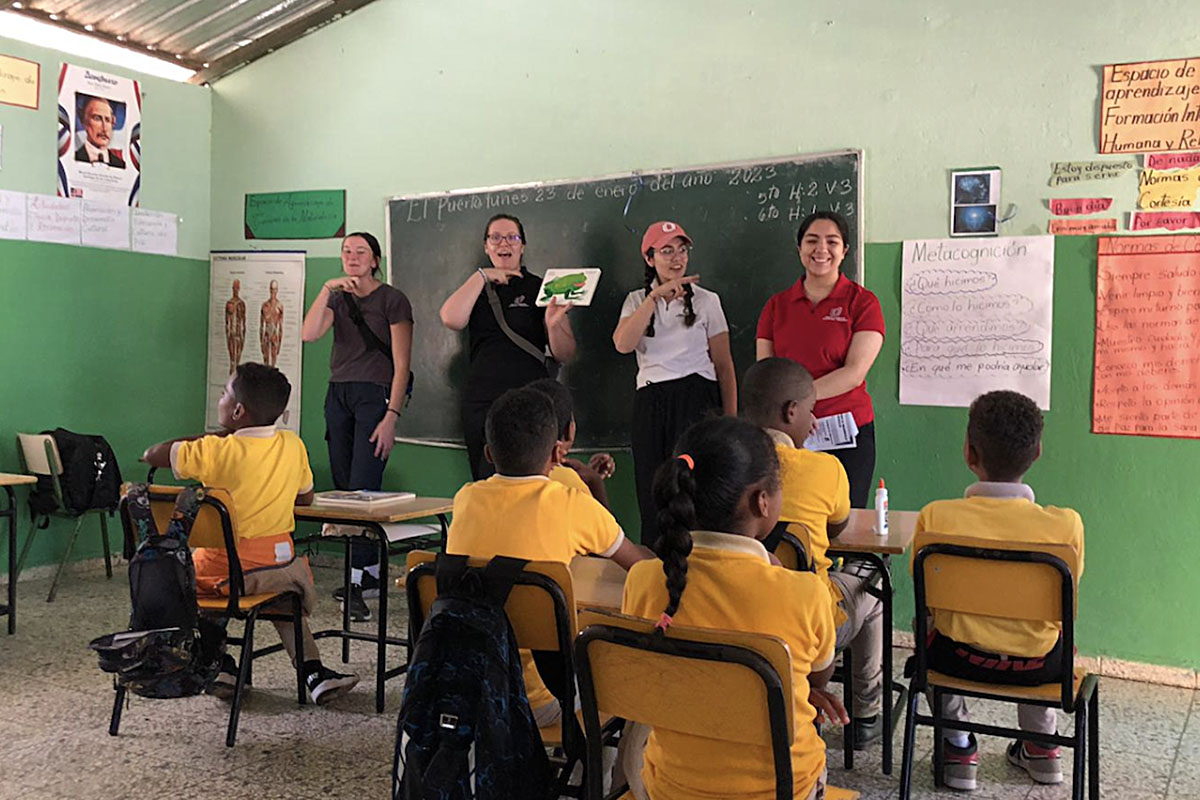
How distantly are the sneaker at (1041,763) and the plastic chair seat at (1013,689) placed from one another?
0.55m

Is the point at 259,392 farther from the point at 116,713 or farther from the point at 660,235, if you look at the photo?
the point at 660,235

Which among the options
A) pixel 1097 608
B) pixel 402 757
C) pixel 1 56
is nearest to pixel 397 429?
pixel 1 56

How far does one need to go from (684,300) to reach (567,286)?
1.84 ft

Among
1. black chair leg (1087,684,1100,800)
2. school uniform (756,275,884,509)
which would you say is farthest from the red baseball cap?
black chair leg (1087,684,1100,800)

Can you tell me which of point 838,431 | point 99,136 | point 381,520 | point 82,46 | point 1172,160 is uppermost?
point 82,46

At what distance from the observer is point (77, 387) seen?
582cm

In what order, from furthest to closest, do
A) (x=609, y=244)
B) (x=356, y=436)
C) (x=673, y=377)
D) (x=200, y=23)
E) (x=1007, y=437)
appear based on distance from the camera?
(x=200, y=23) → (x=356, y=436) → (x=609, y=244) → (x=673, y=377) → (x=1007, y=437)

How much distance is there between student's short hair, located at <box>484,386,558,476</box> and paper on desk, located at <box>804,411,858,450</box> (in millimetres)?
1712

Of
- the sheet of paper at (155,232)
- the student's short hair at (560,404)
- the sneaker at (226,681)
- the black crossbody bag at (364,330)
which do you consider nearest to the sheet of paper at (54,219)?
the sheet of paper at (155,232)

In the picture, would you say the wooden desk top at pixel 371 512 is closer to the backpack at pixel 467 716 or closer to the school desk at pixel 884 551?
the school desk at pixel 884 551

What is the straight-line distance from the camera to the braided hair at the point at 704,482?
1678 millimetres

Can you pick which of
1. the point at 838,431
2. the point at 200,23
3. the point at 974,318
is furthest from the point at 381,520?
the point at 200,23

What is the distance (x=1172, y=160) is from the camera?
3871 millimetres

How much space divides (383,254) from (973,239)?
10.4 feet
